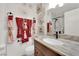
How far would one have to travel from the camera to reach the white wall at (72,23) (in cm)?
144

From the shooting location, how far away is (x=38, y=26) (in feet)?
6.14

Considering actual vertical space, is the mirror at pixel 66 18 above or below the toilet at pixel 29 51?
above

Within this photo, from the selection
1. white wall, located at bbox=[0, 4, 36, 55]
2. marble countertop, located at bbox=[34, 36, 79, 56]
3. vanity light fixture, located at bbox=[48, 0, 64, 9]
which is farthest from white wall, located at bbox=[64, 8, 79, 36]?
white wall, located at bbox=[0, 4, 36, 55]

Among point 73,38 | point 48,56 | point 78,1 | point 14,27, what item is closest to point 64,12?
point 78,1

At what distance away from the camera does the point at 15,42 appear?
1857 millimetres

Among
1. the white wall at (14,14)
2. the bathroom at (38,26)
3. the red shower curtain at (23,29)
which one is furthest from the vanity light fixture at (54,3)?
the red shower curtain at (23,29)

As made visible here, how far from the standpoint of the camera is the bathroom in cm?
151

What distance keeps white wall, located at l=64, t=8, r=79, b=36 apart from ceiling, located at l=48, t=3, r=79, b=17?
64 millimetres

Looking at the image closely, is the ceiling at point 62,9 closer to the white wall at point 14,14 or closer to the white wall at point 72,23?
the white wall at point 72,23

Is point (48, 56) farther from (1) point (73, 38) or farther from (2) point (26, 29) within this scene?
(2) point (26, 29)

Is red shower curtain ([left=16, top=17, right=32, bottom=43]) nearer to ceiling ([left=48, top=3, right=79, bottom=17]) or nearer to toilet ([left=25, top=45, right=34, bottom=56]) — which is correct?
toilet ([left=25, top=45, right=34, bottom=56])

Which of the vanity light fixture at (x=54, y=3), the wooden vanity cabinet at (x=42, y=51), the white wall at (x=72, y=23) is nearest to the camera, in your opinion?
the wooden vanity cabinet at (x=42, y=51)

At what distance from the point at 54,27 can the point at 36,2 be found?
413 millimetres

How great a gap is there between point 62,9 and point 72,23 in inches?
11.0
